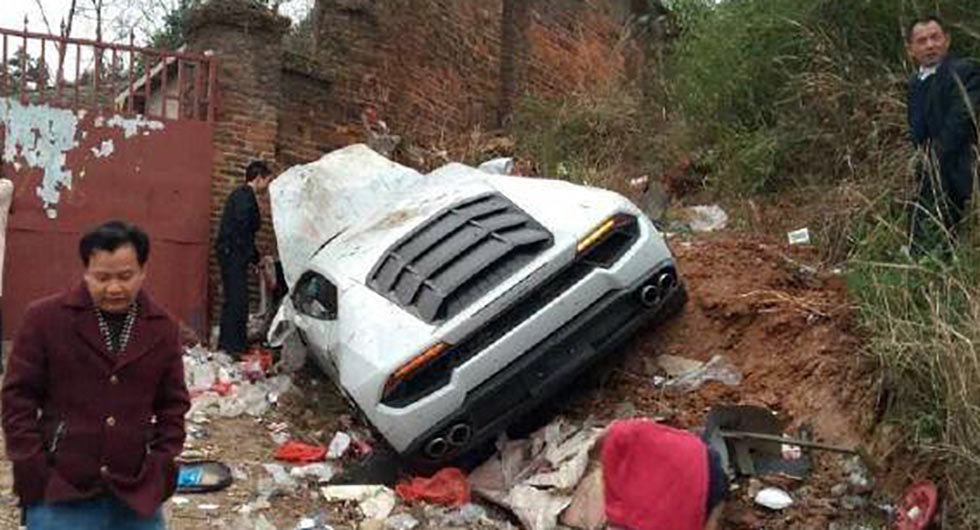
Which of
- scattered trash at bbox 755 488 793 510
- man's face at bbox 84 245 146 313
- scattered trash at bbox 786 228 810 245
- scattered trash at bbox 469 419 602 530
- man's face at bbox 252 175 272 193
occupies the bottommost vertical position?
scattered trash at bbox 469 419 602 530

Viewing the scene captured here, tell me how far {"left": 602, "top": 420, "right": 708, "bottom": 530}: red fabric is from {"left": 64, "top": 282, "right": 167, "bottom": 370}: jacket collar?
1472 millimetres

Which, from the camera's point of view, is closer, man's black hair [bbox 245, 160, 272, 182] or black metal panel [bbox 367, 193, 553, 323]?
black metal panel [bbox 367, 193, 553, 323]

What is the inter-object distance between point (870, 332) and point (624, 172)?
17.1 feet

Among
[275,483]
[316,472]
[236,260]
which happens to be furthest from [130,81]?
[275,483]

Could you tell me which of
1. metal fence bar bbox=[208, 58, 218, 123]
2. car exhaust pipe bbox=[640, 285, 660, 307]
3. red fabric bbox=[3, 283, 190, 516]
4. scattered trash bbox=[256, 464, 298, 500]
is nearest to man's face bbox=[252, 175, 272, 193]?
metal fence bar bbox=[208, 58, 218, 123]

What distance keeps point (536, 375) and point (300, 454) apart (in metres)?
1.61

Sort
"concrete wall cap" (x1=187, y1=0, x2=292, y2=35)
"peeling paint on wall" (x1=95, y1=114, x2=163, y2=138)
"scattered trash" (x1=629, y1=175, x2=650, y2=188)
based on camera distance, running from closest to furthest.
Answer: "peeling paint on wall" (x1=95, y1=114, x2=163, y2=138), "scattered trash" (x1=629, y1=175, x2=650, y2=188), "concrete wall cap" (x1=187, y1=0, x2=292, y2=35)

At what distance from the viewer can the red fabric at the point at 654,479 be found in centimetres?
344

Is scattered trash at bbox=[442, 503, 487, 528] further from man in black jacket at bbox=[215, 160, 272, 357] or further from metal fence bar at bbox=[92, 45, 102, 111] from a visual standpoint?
metal fence bar at bbox=[92, 45, 102, 111]

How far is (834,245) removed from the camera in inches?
283

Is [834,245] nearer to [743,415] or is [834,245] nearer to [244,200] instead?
[743,415]

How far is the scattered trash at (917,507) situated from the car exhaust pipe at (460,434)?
2.11 metres

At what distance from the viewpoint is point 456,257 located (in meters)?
6.21

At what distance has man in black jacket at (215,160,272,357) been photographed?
8.80 m
